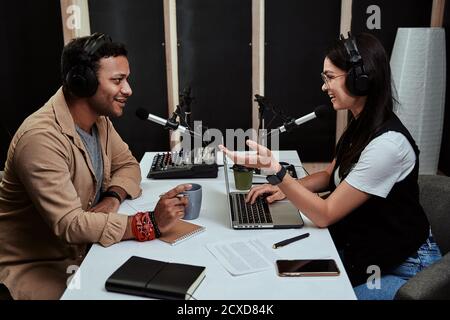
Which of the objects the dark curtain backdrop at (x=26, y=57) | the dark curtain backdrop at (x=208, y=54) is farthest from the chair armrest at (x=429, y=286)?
the dark curtain backdrop at (x=26, y=57)

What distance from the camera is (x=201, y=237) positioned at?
1.41 m

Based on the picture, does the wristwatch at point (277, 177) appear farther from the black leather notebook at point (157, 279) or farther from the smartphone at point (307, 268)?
the black leather notebook at point (157, 279)

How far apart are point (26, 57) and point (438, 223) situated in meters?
2.89

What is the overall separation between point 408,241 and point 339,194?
293 millimetres

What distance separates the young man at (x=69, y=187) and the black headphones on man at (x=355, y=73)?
671 millimetres

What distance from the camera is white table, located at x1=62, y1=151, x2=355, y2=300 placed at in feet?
3.64

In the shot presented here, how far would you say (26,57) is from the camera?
10.8 ft

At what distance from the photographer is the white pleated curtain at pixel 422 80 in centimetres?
286

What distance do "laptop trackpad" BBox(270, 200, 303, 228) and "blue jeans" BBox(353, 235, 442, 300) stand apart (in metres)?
0.29

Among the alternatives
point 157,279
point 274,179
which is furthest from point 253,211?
point 157,279

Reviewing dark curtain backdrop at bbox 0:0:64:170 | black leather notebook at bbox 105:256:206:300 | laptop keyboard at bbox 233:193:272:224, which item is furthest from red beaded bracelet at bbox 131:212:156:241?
dark curtain backdrop at bbox 0:0:64:170

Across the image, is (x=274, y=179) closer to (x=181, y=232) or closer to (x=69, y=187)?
(x=181, y=232)

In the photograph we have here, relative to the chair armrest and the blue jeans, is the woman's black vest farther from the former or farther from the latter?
the chair armrest
